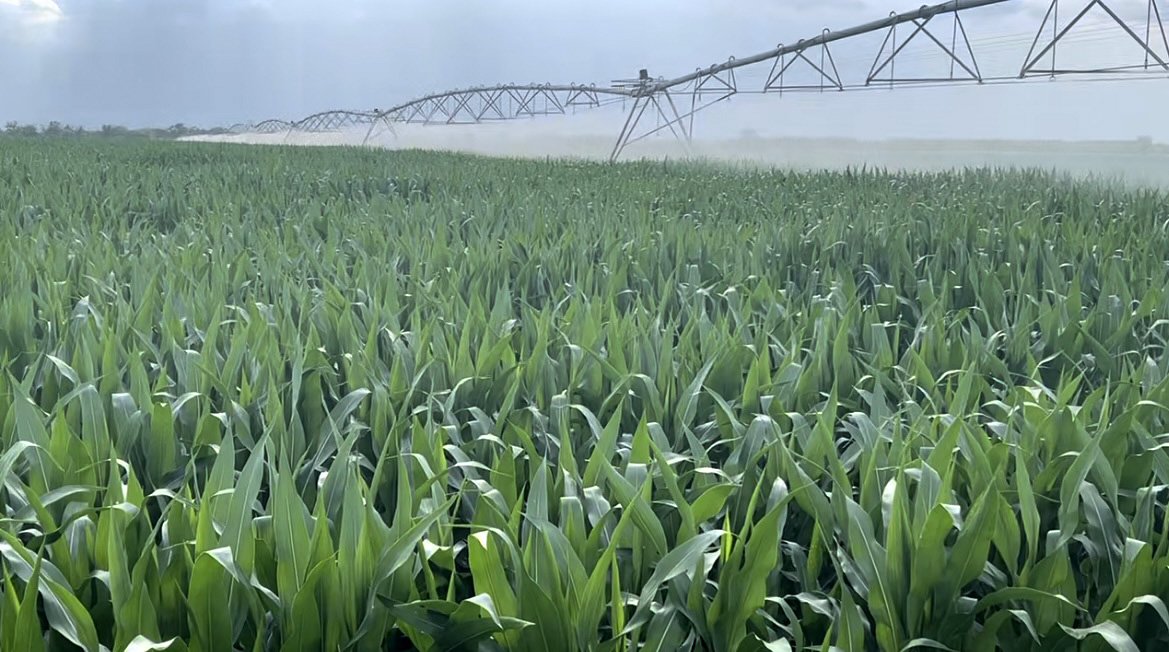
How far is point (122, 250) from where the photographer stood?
14.6ft

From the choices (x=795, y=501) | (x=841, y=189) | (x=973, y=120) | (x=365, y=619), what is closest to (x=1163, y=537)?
(x=795, y=501)

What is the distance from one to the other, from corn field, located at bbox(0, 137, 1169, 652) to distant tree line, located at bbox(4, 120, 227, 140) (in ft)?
95.3

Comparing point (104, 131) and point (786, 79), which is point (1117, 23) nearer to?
point (786, 79)

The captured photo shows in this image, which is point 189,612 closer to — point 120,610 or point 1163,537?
point 120,610

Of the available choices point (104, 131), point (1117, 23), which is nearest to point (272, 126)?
point (104, 131)

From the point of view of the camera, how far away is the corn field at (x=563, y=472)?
1214 millimetres

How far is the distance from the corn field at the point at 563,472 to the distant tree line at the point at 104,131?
29.1m

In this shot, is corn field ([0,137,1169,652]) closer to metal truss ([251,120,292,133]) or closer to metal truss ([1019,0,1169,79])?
metal truss ([1019,0,1169,79])

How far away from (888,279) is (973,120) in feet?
46.7

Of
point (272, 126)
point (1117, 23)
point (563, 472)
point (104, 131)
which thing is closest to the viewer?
point (563, 472)

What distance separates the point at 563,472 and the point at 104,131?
1508 inches

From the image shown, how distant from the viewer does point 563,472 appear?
4.89 ft

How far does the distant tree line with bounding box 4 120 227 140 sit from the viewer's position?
1210 inches

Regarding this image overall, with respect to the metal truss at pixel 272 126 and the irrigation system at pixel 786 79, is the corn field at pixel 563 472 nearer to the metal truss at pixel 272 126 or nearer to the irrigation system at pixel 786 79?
→ the irrigation system at pixel 786 79
